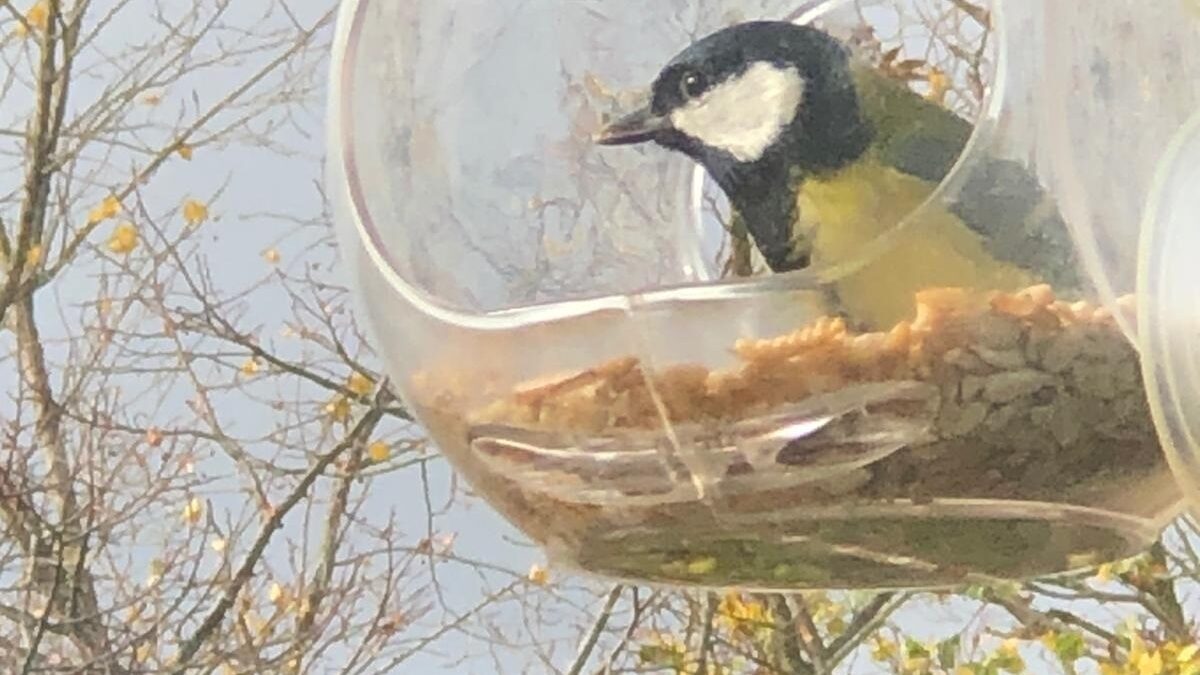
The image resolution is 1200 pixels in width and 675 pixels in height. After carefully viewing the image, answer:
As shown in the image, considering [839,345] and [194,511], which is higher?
[194,511]

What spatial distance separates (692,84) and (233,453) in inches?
38.1

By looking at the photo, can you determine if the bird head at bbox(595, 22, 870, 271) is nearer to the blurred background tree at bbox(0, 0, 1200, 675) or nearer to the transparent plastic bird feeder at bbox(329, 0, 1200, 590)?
the transparent plastic bird feeder at bbox(329, 0, 1200, 590)

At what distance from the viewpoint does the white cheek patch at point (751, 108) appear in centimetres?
48

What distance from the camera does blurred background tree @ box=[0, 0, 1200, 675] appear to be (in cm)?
126

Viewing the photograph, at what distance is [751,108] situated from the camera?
0.48 meters

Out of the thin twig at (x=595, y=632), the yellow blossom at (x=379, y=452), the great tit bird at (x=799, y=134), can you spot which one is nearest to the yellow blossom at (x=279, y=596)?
the yellow blossom at (x=379, y=452)

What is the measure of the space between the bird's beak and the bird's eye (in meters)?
0.01

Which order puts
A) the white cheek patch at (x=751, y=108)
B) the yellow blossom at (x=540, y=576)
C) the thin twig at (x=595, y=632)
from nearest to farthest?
the white cheek patch at (x=751, y=108) → the thin twig at (x=595, y=632) → the yellow blossom at (x=540, y=576)

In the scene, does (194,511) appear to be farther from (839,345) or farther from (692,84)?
(839,345)

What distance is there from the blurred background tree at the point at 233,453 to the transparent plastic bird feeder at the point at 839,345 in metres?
0.76

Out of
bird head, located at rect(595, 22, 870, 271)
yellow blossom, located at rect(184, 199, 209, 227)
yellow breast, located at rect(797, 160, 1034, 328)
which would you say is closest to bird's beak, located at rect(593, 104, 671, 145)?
bird head, located at rect(595, 22, 870, 271)

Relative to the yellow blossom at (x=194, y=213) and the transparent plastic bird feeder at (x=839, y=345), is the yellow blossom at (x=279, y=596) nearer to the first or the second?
the yellow blossom at (x=194, y=213)

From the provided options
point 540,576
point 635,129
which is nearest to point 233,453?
point 540,576

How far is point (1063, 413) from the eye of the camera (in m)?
0.39
